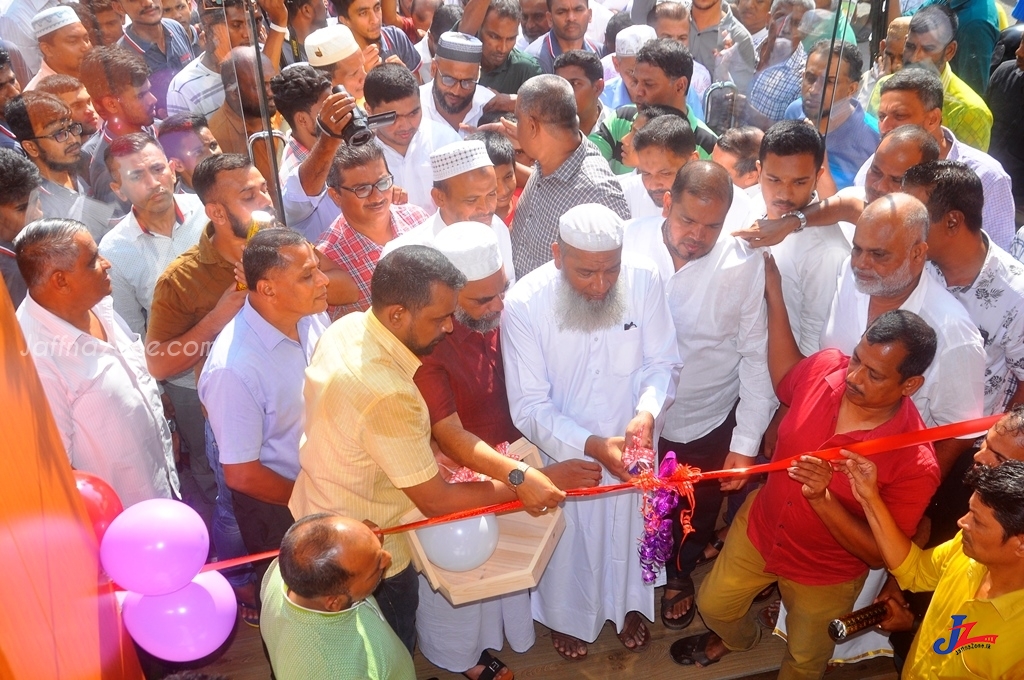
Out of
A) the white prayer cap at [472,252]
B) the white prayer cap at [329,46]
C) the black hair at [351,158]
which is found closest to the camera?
the white prayer cap at [472,252]

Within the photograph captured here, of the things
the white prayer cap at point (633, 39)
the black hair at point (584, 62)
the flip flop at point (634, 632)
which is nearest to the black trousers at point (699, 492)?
the flip flop at point (634, 632)

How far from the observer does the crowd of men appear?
8.71 feet

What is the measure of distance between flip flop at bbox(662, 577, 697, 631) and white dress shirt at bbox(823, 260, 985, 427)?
1265 millimetres

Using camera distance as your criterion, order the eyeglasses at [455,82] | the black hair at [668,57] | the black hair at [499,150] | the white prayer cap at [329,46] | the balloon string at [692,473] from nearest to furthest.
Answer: the balloon string at [692,473], the black hair at [499,150], the black hair at [668,57], the white prayer cap at [329,46], the eyeglasses at [455,82]

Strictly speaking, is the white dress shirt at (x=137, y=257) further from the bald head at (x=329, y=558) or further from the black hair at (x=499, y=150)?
the bald head at (x=329, y=558)

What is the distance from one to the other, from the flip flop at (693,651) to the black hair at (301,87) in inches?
124

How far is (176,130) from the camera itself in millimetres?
3908

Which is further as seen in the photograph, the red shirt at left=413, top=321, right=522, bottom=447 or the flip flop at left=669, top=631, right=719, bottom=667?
the flip flop at left=669, top=631, right=719, bottom=667

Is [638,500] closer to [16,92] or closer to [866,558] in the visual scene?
[866,558]

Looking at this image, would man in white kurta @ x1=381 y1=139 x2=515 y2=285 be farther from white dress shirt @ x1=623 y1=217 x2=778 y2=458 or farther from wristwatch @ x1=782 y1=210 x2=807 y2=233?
wristwatch @ x1=782 y1=210 x2=807 y2=233

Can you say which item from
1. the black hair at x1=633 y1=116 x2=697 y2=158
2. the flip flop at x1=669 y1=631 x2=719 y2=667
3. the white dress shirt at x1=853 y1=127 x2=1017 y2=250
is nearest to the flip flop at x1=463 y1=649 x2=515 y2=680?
the flip flop at x1=669 y1=631 x2=719 y2=667

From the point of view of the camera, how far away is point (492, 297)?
10.3 ft

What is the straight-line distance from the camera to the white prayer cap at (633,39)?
17.7 feet

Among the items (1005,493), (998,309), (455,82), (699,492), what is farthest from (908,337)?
(455,82)
